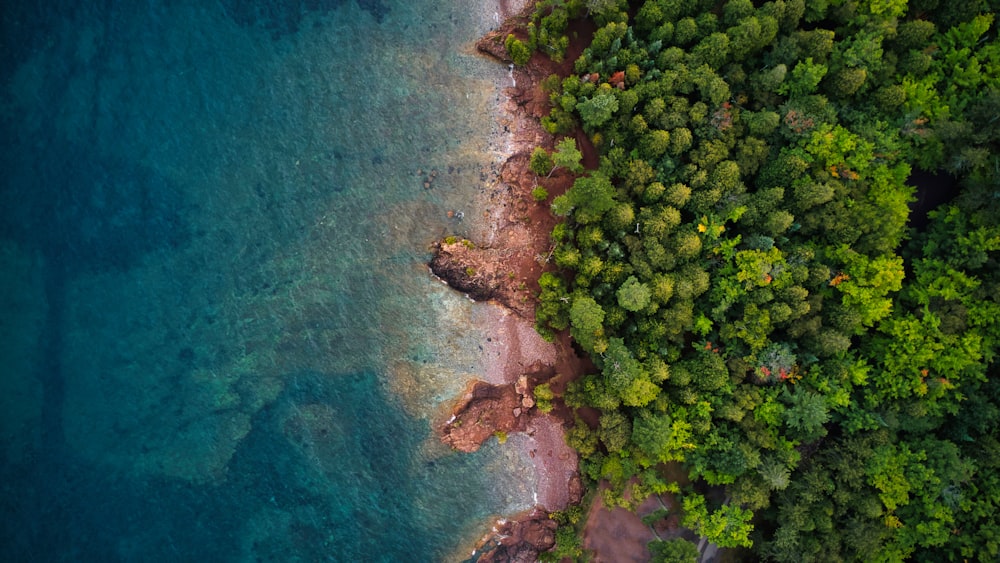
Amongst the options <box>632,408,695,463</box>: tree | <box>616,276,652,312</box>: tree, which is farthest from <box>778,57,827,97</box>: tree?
<box>632,408,695,463</box>: tree

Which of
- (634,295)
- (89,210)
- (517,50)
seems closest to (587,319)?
(634,295)

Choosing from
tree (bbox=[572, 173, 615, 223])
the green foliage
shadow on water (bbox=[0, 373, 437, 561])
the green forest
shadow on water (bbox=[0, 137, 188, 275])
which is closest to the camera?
the green forest

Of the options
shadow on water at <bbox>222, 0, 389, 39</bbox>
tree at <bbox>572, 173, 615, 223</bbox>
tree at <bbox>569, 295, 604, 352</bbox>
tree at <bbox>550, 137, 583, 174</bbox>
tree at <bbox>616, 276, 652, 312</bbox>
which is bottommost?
tree at <bbox>569, 295, 604, 352</bbox>

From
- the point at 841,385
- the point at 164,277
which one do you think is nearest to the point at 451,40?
the point at 164,277

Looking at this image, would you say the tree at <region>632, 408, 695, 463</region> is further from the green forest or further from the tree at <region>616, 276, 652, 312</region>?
the tree at <region>616, 276, 652, 312</region>

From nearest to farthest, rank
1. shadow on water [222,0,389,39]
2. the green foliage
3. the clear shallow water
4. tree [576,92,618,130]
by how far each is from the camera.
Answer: tree [576,92,618,130]
the green foliage
the clear shallow water
shadow on water [222,0,389,39]

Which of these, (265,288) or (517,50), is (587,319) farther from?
(265,288)
